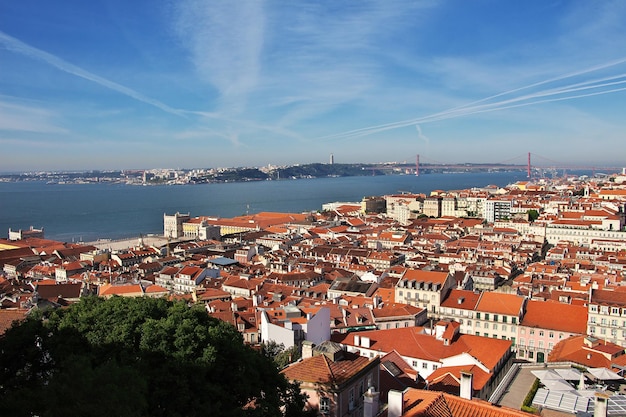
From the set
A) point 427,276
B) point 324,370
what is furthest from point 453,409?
point 427,276

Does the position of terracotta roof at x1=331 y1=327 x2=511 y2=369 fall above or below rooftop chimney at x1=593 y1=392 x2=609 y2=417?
below

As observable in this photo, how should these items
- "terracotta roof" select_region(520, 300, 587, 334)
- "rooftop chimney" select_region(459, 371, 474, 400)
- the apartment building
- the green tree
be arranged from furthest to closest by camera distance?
1. "terracotta roof" select_region(520, 300, 587, 334)
2. the apartment building
3. the green tree
4. "rooftop chimney" select_region(459, 371, 474, 400)

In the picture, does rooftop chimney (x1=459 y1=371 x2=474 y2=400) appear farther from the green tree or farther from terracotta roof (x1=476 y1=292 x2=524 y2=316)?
terracotta roof (x1=476 y1=292 x2=524 y2=316)

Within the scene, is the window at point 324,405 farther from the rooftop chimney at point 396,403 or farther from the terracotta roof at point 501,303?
the terracotta roof at point 501,303

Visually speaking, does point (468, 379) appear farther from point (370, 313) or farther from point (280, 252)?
point (280, 252)

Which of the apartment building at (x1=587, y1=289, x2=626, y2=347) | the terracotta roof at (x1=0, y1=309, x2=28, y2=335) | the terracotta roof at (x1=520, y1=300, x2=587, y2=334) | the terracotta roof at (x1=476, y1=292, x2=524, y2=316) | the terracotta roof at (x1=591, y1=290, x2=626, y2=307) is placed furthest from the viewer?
the terracotta roof at (x1=476, y1=292, x2=524, y2=316)

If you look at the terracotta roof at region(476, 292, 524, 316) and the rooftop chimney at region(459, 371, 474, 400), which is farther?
the terracotta roof at region(476, 292, 524, 316)

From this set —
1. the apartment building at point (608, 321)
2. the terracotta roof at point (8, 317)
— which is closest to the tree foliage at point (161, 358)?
the terracotta roof at point (8, 317)

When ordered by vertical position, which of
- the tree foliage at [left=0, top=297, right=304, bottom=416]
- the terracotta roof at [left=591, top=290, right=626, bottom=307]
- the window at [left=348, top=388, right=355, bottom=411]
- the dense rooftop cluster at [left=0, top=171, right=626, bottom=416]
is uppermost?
the tree foliage at [left=0, top=297, right=304, bottom=416]

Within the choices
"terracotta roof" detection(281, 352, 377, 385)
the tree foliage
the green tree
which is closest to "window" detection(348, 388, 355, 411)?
"terracotta roof" detection(281, 352, 377, 385)
